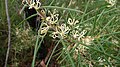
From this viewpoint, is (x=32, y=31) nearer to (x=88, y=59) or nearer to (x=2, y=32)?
(x=2, y=32)

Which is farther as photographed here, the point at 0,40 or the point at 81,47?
the point at 0,40

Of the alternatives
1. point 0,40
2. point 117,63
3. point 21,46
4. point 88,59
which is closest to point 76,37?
point 88,59

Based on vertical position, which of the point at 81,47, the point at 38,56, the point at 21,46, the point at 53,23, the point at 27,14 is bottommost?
the point at 38,56

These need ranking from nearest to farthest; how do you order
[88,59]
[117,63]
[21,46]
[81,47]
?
[81,47] → [88,59] → [117,63] → [21,46]

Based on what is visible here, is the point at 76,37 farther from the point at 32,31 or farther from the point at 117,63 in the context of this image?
the point at 32,31

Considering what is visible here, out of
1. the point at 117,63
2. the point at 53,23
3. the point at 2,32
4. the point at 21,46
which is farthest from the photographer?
the point at 2,32

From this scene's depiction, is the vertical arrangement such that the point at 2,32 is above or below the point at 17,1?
below

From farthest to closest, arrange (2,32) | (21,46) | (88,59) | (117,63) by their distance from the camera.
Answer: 1. (2,32)
2. (21,46)
3. (117,63)
4. (88,59)

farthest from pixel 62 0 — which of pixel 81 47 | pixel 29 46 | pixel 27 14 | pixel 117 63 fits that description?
pixel 81 47

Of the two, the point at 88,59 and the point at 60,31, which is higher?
the point at 60,31
